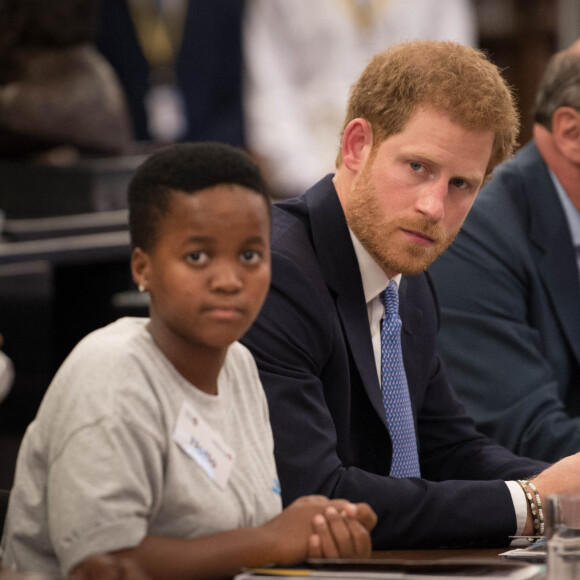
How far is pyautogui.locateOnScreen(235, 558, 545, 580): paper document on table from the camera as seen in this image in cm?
116

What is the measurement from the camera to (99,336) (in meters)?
Result: 1.18

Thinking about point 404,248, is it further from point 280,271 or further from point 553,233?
point 553,233

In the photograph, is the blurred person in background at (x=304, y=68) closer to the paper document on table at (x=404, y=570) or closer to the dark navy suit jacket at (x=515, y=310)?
the dark navy suit jacket at (x=515, y=310)

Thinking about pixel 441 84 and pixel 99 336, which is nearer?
pixel 99 336

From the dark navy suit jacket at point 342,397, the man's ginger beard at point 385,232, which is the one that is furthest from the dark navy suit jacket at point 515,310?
the man's ginger beard at point 385,232

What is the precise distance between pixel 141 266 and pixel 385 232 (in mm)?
631

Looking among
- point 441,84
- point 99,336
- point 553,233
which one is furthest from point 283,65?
point 99,336

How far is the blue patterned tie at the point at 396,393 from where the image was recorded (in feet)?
5.77

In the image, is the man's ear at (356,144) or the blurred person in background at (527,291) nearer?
the man's ear at (356,144)

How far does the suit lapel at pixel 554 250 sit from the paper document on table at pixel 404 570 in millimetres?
1244

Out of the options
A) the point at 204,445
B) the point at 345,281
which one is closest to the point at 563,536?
the point at 204,445

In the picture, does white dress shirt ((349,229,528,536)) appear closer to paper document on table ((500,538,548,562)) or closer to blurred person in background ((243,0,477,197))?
paper document on table ((500,538,548,562))

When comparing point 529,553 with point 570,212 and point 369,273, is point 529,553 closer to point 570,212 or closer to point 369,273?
point 369,273

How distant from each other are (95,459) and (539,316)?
1.53 meters
